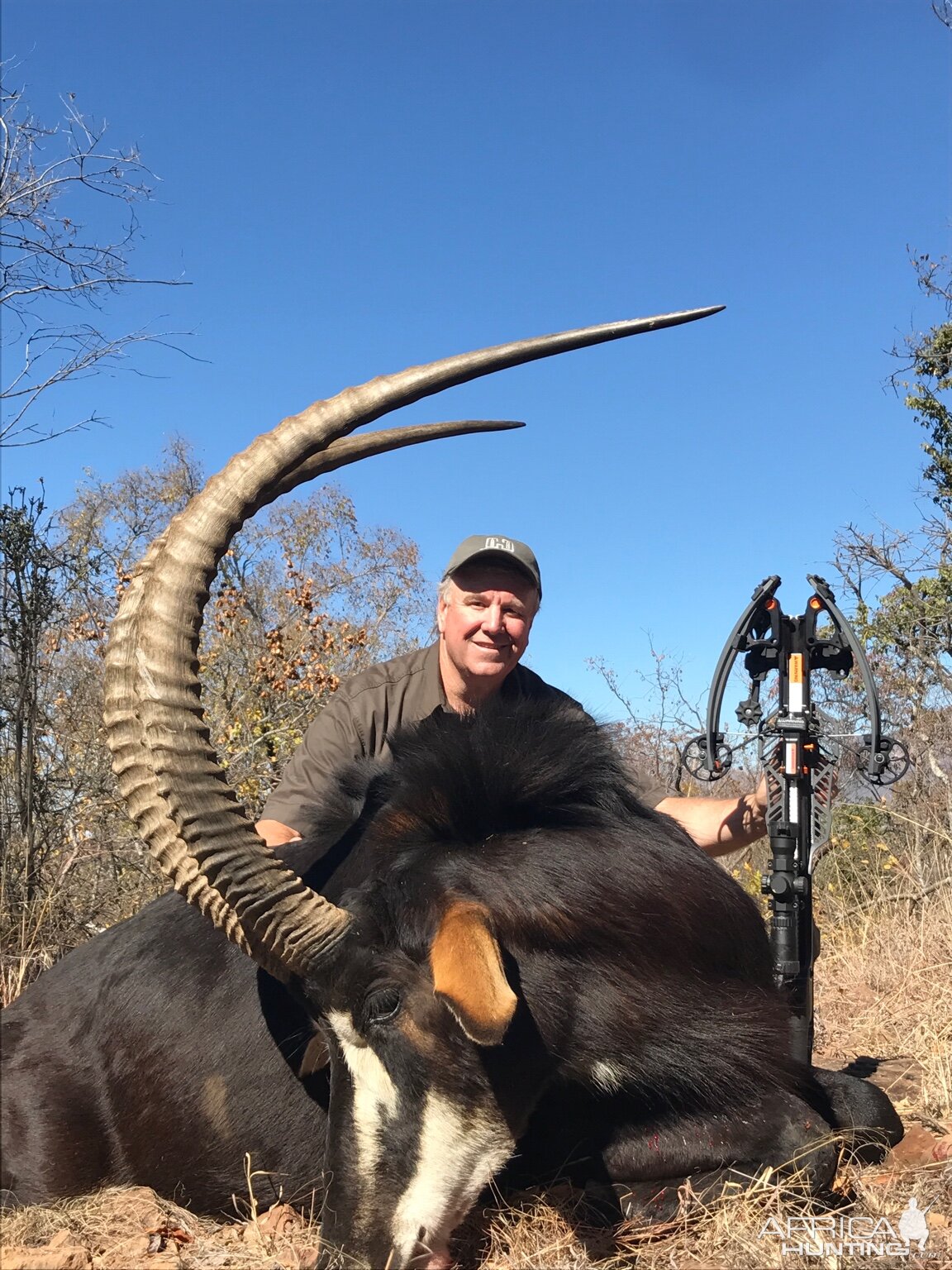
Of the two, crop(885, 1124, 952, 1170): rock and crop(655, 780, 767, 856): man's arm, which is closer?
crop(885, 1124, 952, 1170): rock

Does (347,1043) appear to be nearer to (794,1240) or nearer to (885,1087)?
(794,1240)

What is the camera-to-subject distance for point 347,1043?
244 centimetres

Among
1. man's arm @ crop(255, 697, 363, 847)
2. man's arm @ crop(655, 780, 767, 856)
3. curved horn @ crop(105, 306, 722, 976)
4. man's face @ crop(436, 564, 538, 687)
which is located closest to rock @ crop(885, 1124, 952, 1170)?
man's arm @ crop(655, 780, 767, 856)

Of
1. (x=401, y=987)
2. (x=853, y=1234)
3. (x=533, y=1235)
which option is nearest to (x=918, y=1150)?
(x=853, y=1234)

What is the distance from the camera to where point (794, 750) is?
3590 millimetres

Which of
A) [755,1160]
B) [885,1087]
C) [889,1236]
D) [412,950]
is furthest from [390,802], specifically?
[885,1087]

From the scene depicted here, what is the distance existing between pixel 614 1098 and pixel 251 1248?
41.8 inches

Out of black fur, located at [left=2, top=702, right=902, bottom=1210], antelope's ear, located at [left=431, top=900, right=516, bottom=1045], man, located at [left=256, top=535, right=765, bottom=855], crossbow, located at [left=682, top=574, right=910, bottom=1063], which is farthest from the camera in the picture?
man, located at [left=256, top=535, right=765, bottom=855]

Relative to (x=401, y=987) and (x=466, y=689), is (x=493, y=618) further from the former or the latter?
(x=401, y=987)

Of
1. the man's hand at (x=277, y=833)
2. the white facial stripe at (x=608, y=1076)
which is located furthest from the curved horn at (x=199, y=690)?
the man's hand at (x=277, y=833)

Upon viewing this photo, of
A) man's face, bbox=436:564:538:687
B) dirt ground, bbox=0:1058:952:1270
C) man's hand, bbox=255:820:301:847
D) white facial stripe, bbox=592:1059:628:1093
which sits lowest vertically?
dirt ground, bbox=0:1058:952:1270

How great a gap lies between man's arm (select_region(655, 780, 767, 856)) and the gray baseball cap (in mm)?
1140

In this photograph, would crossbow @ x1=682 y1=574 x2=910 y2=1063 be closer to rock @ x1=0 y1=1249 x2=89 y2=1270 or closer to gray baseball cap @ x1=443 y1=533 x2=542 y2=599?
gray baseball cap @ x1=443 y1=533 x2=542 y2=599

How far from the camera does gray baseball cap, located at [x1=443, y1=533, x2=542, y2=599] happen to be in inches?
165
